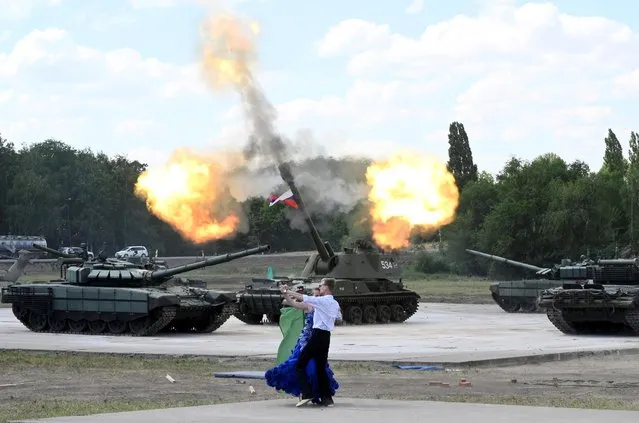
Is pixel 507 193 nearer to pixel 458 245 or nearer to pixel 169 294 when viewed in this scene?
pixel 458 245

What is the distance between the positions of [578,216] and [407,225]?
1538 inches

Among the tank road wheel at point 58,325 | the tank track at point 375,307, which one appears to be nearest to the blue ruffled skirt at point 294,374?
the tank road wheel at point 58,325

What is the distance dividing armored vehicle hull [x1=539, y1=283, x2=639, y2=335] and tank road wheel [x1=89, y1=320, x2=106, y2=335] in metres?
11.7

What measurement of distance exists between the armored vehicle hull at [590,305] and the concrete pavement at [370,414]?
19602 mm

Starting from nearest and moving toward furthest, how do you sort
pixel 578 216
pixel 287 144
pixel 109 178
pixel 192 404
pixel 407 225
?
pixel 192 404 → pixel 287 144 → pixel 407 225 → pixel 578 216 → pixel 109 178

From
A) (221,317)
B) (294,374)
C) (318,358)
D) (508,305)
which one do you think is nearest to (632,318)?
(221,317)

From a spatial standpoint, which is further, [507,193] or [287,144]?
[507,193]

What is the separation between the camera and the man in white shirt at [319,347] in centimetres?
1653

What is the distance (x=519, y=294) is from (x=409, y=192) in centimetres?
546

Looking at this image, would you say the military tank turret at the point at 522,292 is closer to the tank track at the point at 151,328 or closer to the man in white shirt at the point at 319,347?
the tank track at the point at 151,328

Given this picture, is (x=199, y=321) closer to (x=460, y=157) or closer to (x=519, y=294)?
(x=519, y=294)

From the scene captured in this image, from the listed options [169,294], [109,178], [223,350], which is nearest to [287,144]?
[169,294]

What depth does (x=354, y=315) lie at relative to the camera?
40656 millimetres

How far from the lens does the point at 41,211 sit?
109m
